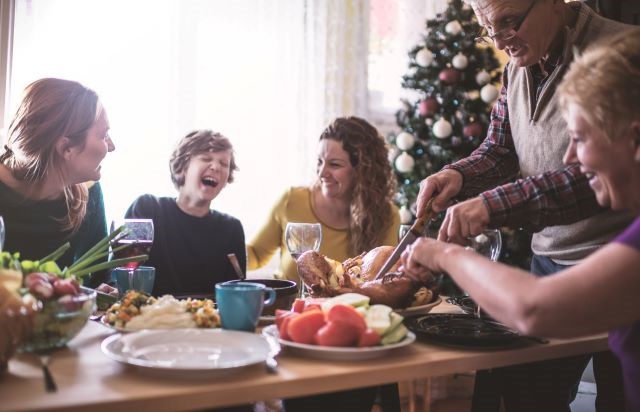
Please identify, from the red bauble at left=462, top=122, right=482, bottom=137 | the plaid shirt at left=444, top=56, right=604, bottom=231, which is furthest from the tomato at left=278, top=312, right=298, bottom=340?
the red bauble at left=462, top=122, right=482, bottom=137

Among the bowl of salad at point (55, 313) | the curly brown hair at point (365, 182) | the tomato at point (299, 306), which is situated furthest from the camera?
the curly brown hair at point (365, 182)

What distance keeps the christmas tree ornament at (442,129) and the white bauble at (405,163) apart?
0.78 feet

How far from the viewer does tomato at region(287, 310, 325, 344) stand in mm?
1049

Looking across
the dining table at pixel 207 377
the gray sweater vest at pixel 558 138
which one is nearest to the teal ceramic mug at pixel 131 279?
the dining table at pixel 207 377

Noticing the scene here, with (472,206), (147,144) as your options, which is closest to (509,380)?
(472,206)

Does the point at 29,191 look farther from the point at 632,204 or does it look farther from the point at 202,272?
the point at 632,204

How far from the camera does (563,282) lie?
34.8 inches

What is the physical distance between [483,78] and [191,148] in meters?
2.13

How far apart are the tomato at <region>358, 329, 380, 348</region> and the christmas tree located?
2.87 m

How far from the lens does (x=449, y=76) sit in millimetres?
3840

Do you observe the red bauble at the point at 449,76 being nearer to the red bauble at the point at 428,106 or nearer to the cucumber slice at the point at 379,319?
the red bauble at the point at 428,106

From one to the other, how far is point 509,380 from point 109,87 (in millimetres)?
2801

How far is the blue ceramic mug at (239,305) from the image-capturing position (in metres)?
1.12

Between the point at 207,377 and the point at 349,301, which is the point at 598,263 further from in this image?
the point at 207,377
